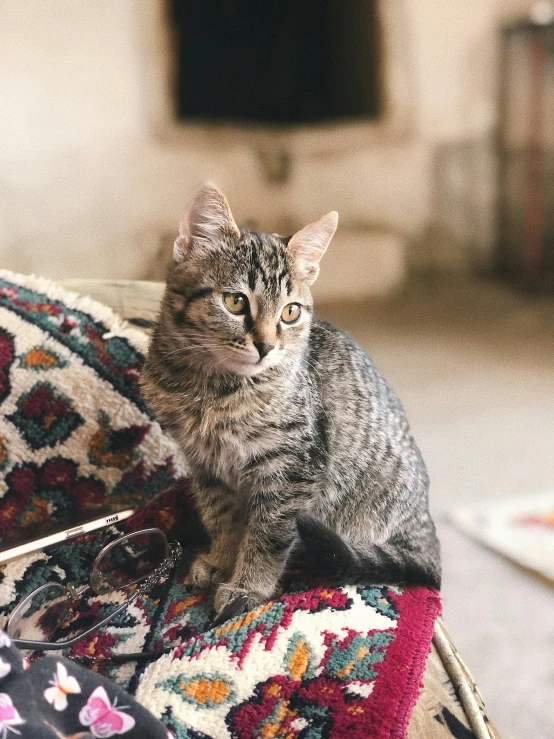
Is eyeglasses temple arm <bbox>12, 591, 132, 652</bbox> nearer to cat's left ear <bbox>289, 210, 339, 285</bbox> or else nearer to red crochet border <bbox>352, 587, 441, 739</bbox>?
red crochet border <bbox>352, 587, 441, 739</bbox>

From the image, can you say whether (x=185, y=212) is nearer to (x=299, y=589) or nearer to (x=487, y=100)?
(x=299, y=589)

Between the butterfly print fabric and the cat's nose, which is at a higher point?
the cat's nose

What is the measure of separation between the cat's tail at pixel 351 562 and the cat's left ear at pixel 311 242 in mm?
344

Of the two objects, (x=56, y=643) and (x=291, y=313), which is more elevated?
(x=291, y=313)

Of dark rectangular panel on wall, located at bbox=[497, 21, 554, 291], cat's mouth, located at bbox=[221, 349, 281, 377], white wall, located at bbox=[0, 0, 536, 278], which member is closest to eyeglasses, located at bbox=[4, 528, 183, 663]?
cat's mouth, located at bbox=[221, 349, 281, 377]

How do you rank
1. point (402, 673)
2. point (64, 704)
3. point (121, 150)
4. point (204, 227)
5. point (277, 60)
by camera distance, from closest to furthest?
point (64, 704), point (402, 673), point (204, 227), point (121, 150), point (277, 60)

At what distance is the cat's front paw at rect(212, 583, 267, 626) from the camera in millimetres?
770

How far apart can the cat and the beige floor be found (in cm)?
53

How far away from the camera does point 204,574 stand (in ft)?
2.82

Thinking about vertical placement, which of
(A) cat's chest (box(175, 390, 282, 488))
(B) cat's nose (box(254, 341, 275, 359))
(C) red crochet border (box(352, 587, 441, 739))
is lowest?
(C) red crochet border (box(352, 587, 441, 739))

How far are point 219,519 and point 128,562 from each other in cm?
14

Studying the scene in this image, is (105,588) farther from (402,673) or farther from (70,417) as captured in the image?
(402,673)

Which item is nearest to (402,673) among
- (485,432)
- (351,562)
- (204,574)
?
(351,562)

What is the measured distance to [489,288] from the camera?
328 cm
